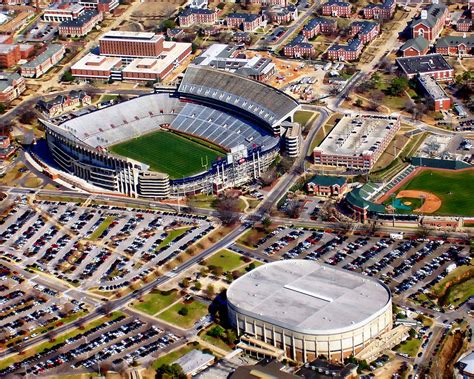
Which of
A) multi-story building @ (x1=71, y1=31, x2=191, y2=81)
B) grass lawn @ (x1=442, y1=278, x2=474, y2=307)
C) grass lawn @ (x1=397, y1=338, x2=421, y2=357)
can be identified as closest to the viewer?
grass lawn @ (x1=397, y1=338, x2=421, y2=357)

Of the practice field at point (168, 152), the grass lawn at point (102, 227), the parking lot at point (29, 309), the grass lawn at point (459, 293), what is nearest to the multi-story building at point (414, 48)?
the practice field at point (168, 152)

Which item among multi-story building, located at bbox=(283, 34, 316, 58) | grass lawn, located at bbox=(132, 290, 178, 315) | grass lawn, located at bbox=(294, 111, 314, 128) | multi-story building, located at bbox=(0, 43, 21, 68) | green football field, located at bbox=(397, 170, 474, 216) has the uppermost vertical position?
multi-story building, located at bbox=(0, 43, 21, 68)

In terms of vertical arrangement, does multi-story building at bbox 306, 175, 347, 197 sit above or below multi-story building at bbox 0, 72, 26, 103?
below

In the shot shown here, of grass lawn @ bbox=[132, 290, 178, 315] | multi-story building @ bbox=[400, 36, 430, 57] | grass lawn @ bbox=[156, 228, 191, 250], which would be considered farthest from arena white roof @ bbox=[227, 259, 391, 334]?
multi-story building @ bbox=[400, 36, 430, 57]

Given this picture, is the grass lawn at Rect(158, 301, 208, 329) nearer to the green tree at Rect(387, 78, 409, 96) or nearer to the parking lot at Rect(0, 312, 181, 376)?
the parking lot at Rect(0, 312, 181, 376)

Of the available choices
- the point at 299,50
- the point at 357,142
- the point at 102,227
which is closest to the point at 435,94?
the point at 357,142

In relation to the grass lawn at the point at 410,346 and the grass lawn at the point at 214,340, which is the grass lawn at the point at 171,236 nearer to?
the grass lawn at the point at 214,340

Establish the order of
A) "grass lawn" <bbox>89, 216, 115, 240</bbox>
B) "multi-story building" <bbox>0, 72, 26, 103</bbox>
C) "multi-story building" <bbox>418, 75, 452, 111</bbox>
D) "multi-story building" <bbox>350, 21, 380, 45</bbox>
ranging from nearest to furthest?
"grass lawn" <bbox>89, 216, 115, 240</bbox>, "multi-story building" <bbox>418, 75, 452, 111</bbox>, "multi-story building" <bbox>0, 72, 26, 103</bbox>, "multi-story building" <bbox>350, 21, 380, 45</bbox>
